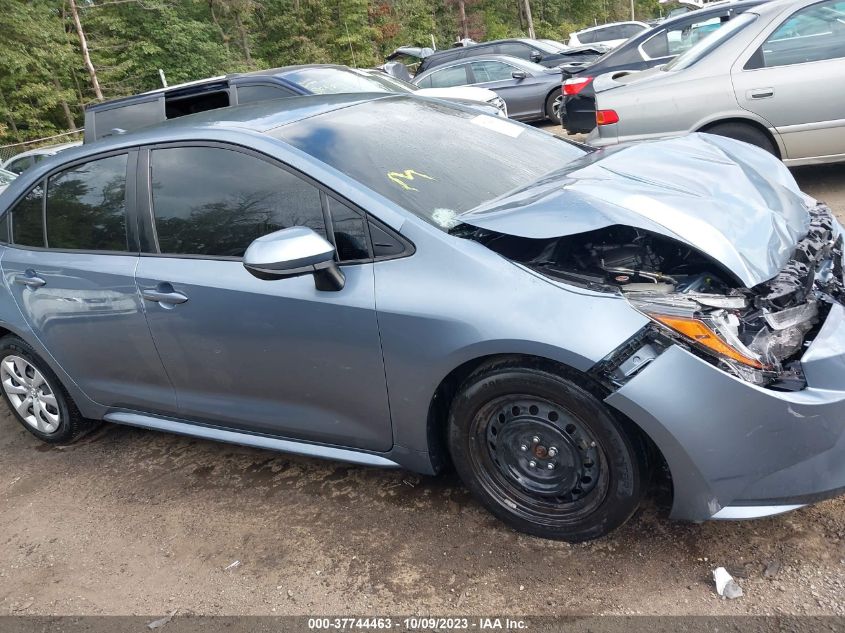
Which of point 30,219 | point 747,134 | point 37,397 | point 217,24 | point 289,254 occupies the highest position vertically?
point 217,24

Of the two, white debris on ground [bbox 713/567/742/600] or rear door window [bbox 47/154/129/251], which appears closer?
white debris on ground [bbox 713/567/742/600]

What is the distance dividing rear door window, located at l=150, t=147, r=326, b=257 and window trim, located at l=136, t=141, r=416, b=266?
0.05 ft

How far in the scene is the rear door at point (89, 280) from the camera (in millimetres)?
3303

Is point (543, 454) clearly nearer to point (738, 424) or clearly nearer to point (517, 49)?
point (738, 424)

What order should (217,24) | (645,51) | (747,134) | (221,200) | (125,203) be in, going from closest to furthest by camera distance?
1. (221,200)
2. (125,203)
3. (747,134)
4. (645,51)
5. (217,24)

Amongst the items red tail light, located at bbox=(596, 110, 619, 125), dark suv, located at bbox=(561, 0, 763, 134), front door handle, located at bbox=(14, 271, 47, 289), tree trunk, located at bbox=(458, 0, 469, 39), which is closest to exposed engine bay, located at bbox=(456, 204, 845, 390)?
front door handle, located at bbox=(14, 271, 47, 289)

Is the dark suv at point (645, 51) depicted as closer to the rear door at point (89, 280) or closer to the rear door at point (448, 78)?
the rear door at point (448, 78)

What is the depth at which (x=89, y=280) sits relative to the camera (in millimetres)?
3387

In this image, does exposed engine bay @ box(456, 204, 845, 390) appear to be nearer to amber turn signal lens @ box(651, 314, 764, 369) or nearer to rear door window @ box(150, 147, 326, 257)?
amber turn signal lens @ box(651, 314, 764, 369)

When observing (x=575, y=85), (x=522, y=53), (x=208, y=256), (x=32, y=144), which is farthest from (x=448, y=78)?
(x=32, y=144)

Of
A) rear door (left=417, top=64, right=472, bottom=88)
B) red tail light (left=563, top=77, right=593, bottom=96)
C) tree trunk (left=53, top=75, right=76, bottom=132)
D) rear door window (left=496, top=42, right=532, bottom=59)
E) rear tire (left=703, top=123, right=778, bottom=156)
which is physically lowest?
rear tire (left=703, top=123, right=778, bottom=156)

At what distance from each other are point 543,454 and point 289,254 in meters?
1.12

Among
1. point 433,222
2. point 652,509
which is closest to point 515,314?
point 433,222

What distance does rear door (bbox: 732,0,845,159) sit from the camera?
17.5 ft
